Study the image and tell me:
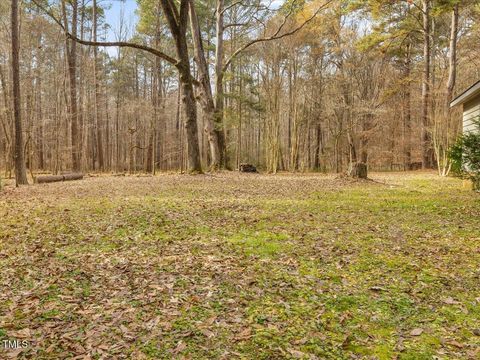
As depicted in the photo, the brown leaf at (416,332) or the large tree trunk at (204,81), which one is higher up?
the large tree trunk at (204,81)

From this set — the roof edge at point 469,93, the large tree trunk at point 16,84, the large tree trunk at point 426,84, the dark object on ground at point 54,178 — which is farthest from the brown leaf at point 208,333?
the large tree trunk at point 426,84

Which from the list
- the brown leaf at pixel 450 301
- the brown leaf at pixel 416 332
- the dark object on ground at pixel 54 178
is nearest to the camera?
the brown leaf at pixel 416 332

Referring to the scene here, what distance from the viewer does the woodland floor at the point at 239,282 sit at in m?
2.48

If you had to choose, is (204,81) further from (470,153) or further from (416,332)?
(416,332)

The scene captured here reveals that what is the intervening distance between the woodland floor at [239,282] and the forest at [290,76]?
7.50 metres

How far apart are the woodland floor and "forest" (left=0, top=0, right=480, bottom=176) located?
7.50 metres

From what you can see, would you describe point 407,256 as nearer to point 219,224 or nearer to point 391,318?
point 391,318

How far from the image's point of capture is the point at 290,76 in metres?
20.6

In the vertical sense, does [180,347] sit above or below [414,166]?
below

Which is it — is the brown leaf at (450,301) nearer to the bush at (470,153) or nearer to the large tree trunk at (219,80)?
the bush at (470,153)

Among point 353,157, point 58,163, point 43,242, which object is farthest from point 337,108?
point 43,242

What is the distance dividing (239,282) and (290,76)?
18.8 meters

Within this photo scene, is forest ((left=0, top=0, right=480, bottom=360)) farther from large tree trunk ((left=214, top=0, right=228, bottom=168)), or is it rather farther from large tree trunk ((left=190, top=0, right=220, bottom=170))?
large tree trunk ((left=214, top=0, right=228, bottom=168))

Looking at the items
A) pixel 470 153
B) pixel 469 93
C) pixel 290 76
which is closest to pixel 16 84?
pixel 470 153
